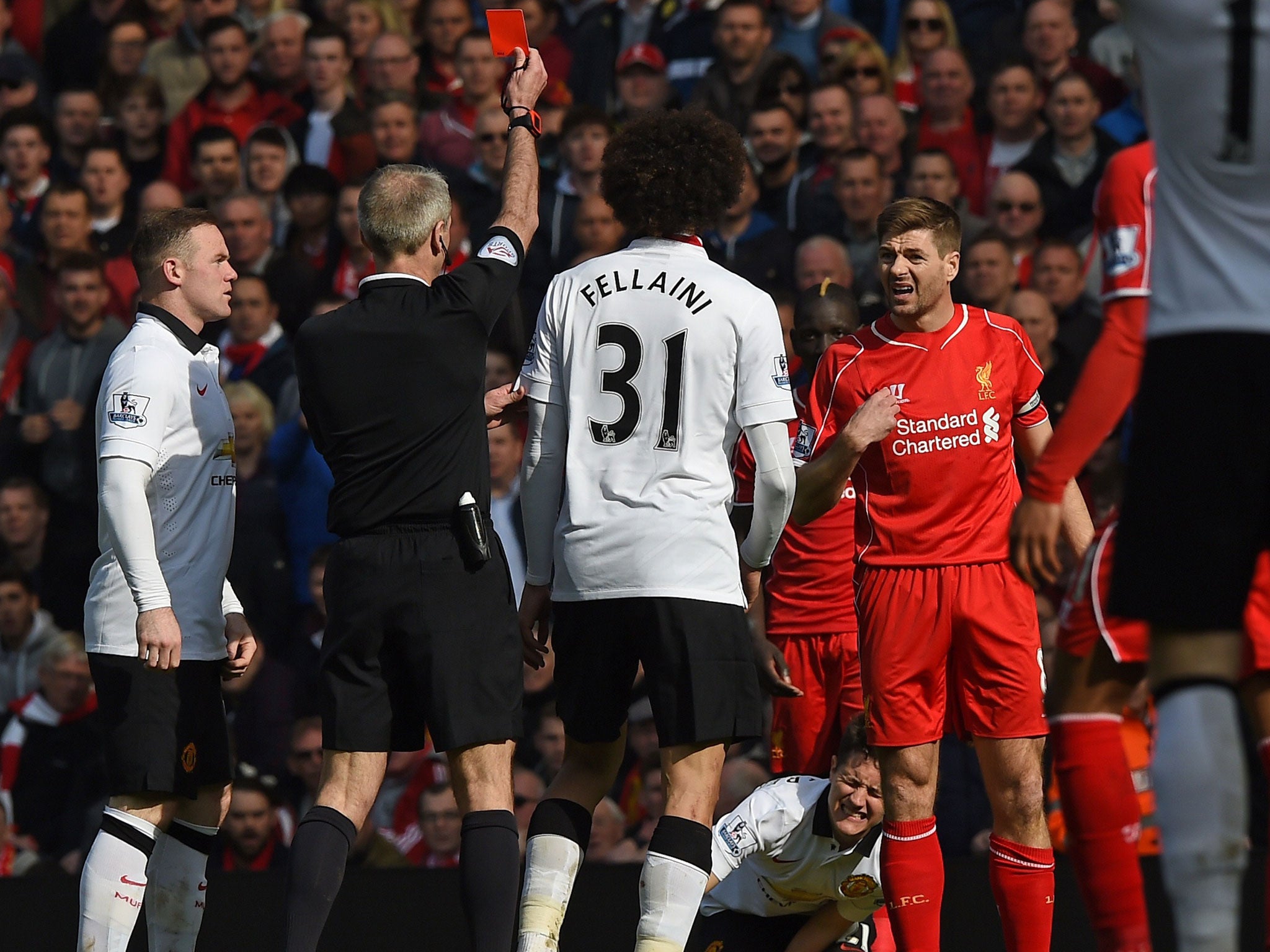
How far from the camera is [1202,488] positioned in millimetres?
3076

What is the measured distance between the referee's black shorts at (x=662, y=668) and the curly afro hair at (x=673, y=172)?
1.07 m

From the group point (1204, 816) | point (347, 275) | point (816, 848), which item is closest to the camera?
point (1204, 816)

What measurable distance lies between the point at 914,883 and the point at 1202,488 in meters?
2.35

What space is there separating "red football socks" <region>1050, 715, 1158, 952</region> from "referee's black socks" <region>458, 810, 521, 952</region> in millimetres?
1469

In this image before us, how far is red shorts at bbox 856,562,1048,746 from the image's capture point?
5.23 m

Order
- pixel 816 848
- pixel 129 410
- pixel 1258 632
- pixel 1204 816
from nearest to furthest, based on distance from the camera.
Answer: pixel 1204 816 < pixel 1258 632 < pixel 129 410 < pixel 816 848

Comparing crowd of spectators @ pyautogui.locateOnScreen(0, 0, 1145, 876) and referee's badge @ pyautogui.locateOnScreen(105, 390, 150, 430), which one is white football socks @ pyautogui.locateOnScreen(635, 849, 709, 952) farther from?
crowd of spectators @ pyautogui.locateOnScreen(0, 0, 1145, 876)

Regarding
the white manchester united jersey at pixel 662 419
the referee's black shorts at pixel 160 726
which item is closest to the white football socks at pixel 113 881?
the referee's black shorts at pixel 160 726

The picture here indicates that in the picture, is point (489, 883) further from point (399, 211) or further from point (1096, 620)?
point (399, 211)

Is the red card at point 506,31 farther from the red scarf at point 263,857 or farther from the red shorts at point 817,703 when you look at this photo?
the red scarf at point 263,857

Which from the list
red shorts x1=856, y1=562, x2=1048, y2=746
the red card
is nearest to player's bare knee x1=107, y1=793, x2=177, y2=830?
red shorts x1=856, y1=562, x2=1048, y2=746

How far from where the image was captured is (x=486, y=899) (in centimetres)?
452

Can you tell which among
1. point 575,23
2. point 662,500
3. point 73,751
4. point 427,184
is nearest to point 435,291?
point 427,184

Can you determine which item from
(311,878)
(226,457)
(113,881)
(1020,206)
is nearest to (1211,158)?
(311,878)
